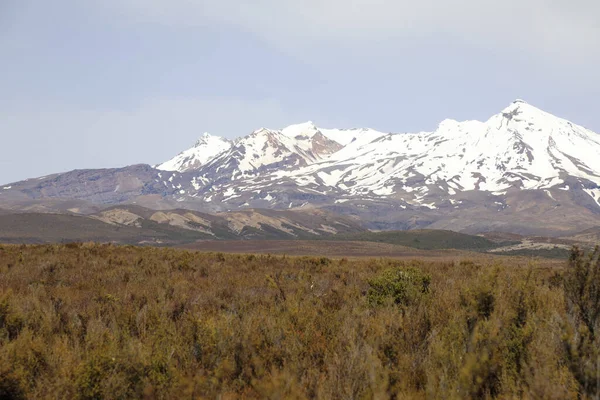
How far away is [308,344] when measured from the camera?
8.90 meters

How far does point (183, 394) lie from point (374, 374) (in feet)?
7.82

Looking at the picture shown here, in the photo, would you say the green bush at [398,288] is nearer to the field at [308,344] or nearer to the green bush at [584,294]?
the field at [308,344]

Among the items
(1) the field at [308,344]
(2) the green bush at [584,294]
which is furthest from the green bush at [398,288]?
(2) the green bush at [584,294]

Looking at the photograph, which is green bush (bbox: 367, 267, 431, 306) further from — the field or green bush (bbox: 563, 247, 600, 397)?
green bush (bbox: 563, 247, 600, 397)

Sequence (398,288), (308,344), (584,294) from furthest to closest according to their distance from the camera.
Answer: (398,288)
(308,344)
(584,294)

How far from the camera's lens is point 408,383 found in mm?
7344

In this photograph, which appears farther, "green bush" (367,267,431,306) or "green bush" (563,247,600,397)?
"green bush" (367,267,431,306)

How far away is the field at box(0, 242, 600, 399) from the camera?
21.9ft

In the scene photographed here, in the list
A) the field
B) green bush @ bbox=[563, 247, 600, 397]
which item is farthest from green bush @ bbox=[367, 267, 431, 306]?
green bush @ bbox=[563, 247, 600, 397]

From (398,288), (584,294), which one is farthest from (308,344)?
(398,288)

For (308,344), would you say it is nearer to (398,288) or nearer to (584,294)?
(584,294)

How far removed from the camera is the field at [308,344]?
21.9ft

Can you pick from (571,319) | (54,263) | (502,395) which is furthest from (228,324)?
(54,263)

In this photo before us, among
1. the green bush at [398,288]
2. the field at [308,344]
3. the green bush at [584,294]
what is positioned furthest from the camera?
the green bush at [398,288]
